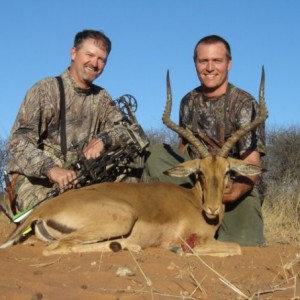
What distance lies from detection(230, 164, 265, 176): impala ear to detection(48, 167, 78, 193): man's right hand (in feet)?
5.31

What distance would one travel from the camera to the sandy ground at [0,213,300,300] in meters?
3.28

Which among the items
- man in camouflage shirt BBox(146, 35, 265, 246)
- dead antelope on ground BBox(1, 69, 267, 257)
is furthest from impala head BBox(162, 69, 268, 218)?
man in camouflage shirt BBox(146, 35, 265, 246)

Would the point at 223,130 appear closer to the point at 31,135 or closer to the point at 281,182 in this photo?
the point at 31,135

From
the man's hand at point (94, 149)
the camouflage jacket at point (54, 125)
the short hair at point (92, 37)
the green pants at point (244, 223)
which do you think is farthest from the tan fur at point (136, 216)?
the short hair at point (92, 37)

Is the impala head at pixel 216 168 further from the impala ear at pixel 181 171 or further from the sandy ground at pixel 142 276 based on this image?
the sandy ground at pixel 142 276

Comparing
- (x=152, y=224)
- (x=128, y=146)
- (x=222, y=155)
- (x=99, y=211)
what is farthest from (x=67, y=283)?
(x=128, y=146)

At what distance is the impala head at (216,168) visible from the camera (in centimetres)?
554

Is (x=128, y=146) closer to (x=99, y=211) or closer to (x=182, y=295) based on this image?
(x=99, y=211)

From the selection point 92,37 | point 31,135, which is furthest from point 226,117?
point 31,135

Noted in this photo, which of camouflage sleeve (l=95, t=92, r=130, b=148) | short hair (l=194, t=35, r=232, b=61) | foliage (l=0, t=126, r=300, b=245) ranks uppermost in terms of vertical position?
short hair (l=194, t=35, r=232, b=61)

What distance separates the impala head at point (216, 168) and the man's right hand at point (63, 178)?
1.00 m

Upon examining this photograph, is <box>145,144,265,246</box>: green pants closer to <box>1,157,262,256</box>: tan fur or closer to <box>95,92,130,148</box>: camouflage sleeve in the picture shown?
<box>1,157,262,256</box>: tan fur

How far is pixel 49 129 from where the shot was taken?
6.64 metres

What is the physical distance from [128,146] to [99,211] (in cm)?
162
